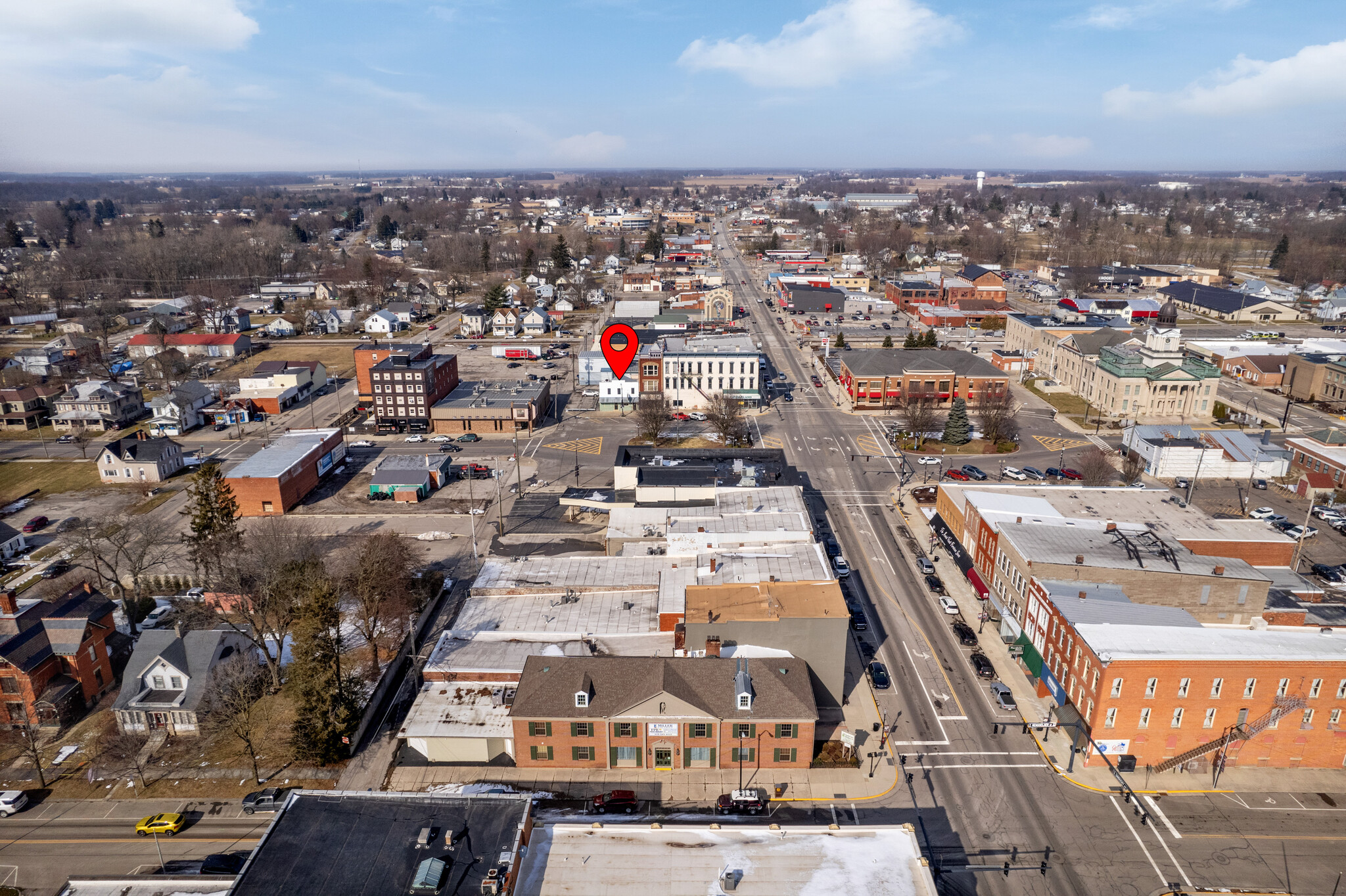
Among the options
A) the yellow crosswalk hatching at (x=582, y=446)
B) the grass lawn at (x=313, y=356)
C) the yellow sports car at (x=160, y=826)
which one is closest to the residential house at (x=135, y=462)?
the yellow crosswalk hatching at (x=582, y=446)

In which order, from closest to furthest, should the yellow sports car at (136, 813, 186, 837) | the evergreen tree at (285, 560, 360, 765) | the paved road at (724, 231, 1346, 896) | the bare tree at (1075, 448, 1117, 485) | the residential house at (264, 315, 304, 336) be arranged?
the paved road at (724, 231, 1346, 896) < the yellow sports car at (136, 813, 186, 837) < the evergreen tree at (285, 560, 360, 765) < the bare tree at (1075, 448, 1117, 485) < the residential house at (264, 315, 304, 336)

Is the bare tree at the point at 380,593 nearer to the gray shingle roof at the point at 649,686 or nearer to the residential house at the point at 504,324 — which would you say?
the gray shingle roof at the point at 649,686

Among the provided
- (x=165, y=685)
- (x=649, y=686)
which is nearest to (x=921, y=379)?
(x=649, y=686)

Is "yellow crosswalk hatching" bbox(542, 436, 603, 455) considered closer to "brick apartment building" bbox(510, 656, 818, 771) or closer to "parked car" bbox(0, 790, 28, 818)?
"brick apartment building" bbox(510, 656, 818, 771)

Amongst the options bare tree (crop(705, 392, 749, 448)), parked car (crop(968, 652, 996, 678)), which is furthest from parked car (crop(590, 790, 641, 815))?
bare tree (crop(705, 392, 749, 448))

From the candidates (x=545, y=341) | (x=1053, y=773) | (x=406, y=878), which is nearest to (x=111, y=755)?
(x=406, y=878)

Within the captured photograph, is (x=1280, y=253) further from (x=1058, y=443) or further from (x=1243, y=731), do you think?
(x=1243, y=731)

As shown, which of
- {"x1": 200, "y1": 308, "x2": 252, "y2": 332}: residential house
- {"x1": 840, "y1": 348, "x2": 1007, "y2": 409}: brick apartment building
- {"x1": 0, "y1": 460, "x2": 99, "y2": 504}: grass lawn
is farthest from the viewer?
{"x1": 200, "y1": 308, "x2": 252, "y2": 332}: residential house
